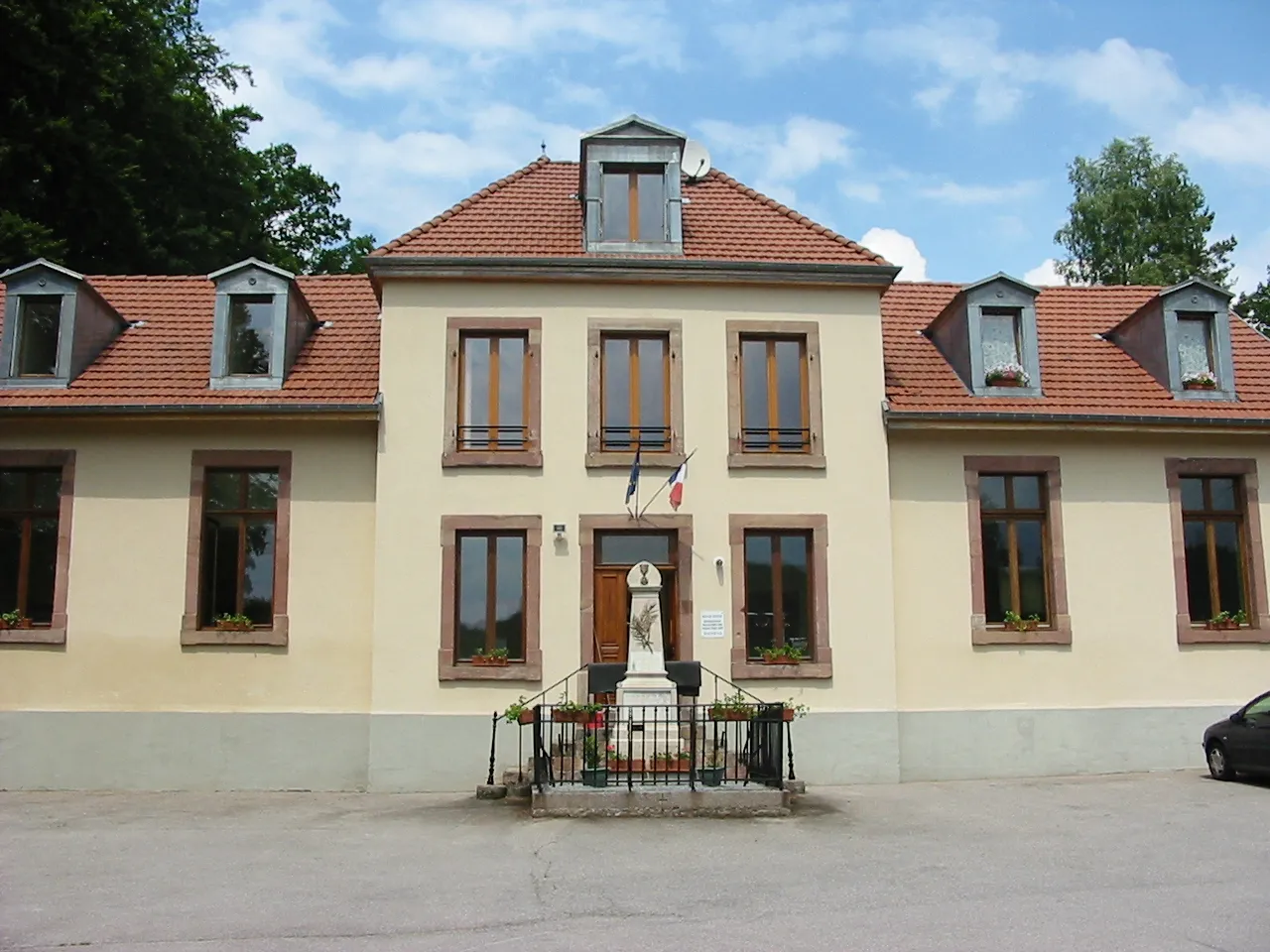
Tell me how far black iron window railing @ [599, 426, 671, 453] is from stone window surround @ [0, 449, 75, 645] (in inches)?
290

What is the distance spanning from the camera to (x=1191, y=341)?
58.5ft

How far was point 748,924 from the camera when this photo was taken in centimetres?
762

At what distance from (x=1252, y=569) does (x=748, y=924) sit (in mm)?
12473

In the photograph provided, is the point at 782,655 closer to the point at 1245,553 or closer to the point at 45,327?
the point at 1245,553

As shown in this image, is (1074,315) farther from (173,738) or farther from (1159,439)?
(173,738)

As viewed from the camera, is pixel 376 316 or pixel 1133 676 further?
pixel 376 316

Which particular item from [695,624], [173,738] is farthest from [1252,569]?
[173,738]

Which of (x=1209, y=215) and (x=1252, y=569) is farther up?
(x=1209, y=215)

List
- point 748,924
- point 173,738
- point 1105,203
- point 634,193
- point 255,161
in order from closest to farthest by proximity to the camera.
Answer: point 748,924
point 173,738
point 634,193
point 255,161
point 1105,203

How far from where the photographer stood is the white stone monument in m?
13.3

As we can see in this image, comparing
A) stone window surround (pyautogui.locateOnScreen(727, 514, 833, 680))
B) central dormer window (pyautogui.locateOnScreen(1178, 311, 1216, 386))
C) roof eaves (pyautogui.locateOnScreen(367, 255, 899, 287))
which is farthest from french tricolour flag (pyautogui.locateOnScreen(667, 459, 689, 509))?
central dormer window (pyautogui.locateOnScreen(1178, 311, 1216, 386))

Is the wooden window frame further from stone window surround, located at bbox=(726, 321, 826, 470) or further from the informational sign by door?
stone window surround, located at bbox=(726, 321, 826, 470)

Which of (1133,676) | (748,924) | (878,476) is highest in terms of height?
(878,476)

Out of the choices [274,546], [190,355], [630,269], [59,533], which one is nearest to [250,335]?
[190,355]
